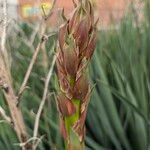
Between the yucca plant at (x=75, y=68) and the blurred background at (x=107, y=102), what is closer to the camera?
the yucca plant at (x=75, y=68)

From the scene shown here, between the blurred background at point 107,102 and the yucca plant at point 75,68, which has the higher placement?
the yucca plant at point 75,68

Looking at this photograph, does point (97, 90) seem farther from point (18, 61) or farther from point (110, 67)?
point (18, 61)

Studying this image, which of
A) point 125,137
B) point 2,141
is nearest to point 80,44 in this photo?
point 2,141

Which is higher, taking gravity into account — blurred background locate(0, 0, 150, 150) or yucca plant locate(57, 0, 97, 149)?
yucca plant locate(57, 0, 97, 149)

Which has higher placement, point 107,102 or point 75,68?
point 75,68

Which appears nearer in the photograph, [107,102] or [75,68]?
[75,68]

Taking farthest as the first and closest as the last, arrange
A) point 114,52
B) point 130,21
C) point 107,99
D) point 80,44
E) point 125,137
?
point 130,21
point 114,52
point 107,99
point 125,137
point 80,44

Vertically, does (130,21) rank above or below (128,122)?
above

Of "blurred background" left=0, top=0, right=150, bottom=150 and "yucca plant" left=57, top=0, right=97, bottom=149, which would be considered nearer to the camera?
"yucca plant" left=57, top=0, right=97, bottom=149
